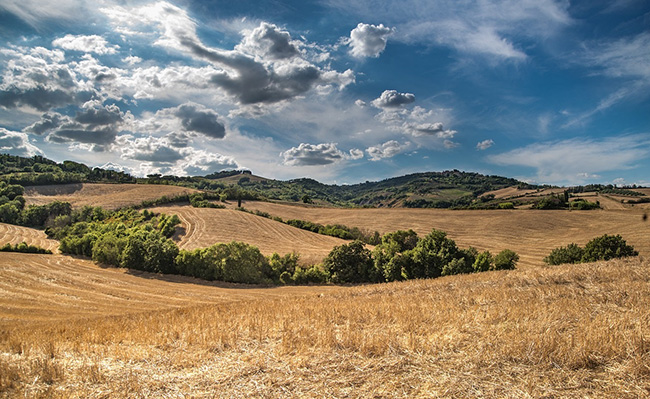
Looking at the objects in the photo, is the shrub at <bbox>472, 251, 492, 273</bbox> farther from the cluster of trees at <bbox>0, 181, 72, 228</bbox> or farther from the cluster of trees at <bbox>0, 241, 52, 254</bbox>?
the cluster of trees at <bbox>0, 181, 72, 228</bbox>

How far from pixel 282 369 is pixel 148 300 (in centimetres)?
3895

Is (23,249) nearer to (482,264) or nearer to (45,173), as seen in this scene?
(482,264)

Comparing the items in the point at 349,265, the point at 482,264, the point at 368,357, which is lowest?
the point at 349,265

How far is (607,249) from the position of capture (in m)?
33.6

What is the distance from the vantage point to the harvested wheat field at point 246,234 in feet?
225

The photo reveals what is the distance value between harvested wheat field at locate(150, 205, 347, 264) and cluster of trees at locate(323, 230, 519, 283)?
964 centimetres

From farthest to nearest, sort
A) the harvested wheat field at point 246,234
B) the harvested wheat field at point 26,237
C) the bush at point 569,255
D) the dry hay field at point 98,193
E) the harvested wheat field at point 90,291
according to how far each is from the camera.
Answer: the dry hay field at point 98,193 → the harvested wheat field at point 26,237 → the harvested wheat field at point 246,234 → the bush at point 569,255 → the harvested wheat field at point 90,291

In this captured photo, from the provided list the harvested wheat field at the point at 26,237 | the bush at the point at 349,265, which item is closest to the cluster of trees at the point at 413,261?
the bush at the point at 349,265

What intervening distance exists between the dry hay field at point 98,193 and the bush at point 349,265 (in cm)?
8469

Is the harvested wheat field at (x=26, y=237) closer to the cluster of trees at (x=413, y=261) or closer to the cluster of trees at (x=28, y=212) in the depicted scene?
the cluster of trees at (x=28, y=212)

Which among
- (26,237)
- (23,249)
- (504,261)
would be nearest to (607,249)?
(504,261)

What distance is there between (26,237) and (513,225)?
12059cm

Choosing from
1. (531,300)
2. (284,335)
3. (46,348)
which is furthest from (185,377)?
(531,300)

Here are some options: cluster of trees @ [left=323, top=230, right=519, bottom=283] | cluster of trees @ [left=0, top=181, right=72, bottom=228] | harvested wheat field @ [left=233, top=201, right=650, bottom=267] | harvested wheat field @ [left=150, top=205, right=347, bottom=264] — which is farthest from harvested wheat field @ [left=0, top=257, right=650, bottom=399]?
cluster of trees @ [left=0, top=181, right=72, bottom=228]
